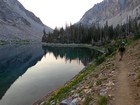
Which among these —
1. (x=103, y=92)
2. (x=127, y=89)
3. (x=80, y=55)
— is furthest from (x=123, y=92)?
(x=80, y=55)

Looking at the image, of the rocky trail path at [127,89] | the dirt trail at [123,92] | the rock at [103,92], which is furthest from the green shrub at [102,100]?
the rock at [103,92]

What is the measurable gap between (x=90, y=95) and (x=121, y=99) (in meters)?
3.24

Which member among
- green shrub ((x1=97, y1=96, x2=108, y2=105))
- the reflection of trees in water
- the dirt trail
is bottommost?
the reflection of trees in water

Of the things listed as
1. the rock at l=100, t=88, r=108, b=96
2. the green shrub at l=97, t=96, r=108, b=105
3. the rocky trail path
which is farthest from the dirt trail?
the rock at l=100, t=88, r=108, b=96

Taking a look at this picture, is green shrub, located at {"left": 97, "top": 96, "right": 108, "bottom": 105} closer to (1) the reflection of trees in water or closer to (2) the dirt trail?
(2) the dirt trail

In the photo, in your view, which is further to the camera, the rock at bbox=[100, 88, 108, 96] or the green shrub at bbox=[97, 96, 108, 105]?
the rock at bbox=[100, 88, 108, 96]

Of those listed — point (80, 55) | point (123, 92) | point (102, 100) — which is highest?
point (123, 92)

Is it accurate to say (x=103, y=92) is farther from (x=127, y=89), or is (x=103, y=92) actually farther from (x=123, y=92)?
(x=127, y=89)

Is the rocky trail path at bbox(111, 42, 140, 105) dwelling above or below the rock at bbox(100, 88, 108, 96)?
above

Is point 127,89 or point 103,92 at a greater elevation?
point 127,89

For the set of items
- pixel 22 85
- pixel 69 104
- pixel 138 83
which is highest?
pixel 138 83

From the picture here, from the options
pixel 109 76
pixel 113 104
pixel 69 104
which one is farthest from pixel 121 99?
pixel 109 76

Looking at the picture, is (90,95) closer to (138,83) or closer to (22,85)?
(138,83)

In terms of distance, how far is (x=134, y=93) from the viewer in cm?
1912
